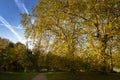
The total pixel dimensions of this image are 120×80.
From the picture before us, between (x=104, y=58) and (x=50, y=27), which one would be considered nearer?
(x=104, y=58)

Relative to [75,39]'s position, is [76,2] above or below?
above

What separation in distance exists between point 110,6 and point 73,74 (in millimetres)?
10009

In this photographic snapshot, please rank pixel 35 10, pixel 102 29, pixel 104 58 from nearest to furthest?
pixel 104 58 → pixel 102 29 → pixel 35 10

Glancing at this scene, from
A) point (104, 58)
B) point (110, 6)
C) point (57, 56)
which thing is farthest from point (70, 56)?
point (110, 6)

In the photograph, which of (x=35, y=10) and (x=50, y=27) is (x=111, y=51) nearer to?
(x=50, y=27)

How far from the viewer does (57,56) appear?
905 inches

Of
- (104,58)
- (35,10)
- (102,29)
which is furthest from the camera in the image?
(35,10)

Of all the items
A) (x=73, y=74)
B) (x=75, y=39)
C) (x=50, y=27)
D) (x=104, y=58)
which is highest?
(x=50, y=27)

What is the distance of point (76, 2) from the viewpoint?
22688mm

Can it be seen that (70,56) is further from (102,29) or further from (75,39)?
(102,29)

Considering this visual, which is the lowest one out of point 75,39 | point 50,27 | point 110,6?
point 75,39

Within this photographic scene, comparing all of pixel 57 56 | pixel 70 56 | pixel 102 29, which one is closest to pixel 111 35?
pixel 102 29

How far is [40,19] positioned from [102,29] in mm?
7474

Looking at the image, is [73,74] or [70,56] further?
[73,74]
